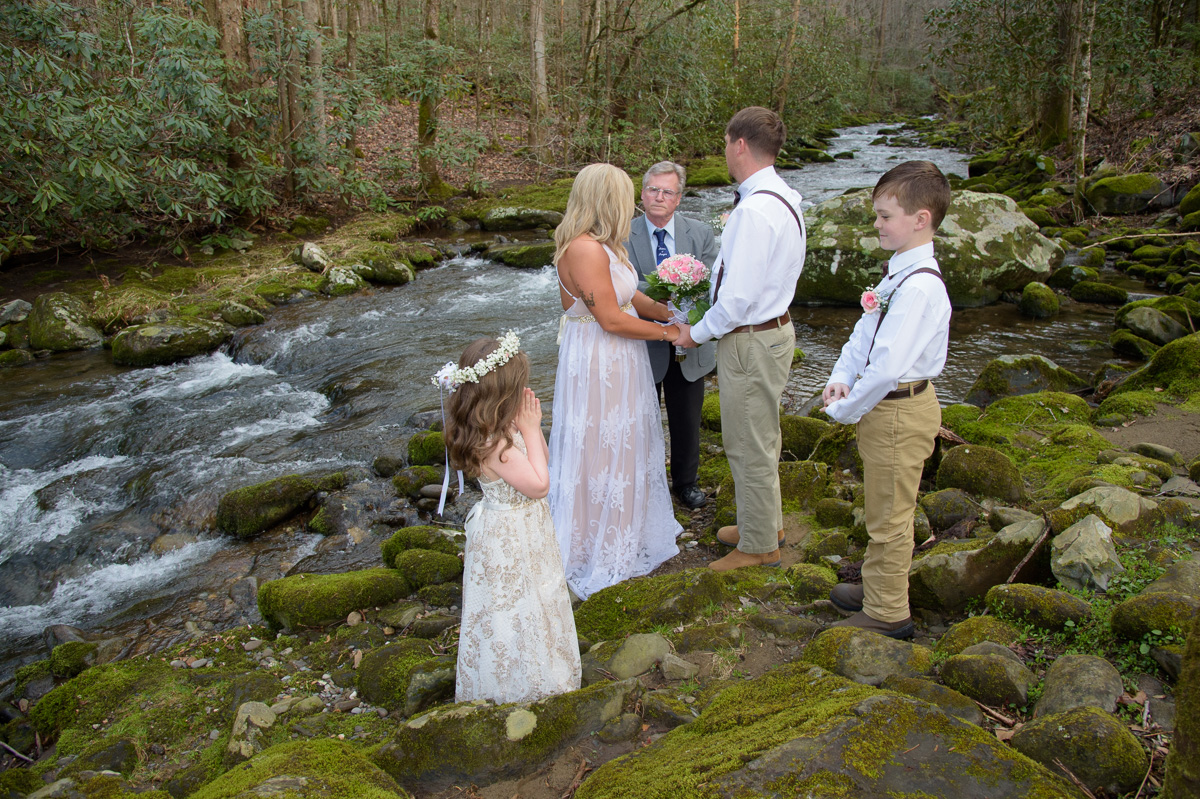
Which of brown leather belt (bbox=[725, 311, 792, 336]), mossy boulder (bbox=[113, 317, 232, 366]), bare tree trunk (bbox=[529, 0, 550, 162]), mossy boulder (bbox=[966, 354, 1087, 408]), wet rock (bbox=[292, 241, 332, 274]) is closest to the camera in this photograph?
brown leather belt (bbox=[725, 311, 792, 336])

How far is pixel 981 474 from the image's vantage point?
4883mm

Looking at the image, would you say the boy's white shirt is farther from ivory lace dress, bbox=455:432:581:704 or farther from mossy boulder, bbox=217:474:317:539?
mossy boulder, bbox=217:474:317:539

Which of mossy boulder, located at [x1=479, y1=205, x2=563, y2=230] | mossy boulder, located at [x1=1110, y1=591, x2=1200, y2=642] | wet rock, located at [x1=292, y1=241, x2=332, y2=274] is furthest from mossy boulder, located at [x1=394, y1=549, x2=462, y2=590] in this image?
mossy boulder, located at [x1=479, y1=205, x2=563, y2=230]

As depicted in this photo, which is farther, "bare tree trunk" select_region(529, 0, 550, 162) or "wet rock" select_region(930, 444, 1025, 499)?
"bare tree trunk" select_region(529, 0, 550, 162)

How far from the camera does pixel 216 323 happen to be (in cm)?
1084

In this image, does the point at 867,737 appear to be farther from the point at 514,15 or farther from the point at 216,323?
the point at 514,15

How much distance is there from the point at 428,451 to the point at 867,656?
5.07m

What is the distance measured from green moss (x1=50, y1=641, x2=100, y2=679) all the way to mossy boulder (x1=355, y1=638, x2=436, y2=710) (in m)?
2.05

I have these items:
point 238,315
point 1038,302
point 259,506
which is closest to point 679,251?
point 259,506

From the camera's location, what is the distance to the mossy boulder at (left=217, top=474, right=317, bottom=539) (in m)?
6.21

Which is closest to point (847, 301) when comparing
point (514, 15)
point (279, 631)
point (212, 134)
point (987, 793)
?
point (279, 631)

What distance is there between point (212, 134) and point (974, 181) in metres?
17.8

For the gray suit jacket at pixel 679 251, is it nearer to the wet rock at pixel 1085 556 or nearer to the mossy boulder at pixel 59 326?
the wet rock at pixel 1085 556

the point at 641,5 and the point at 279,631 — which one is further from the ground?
the point at 641,5
